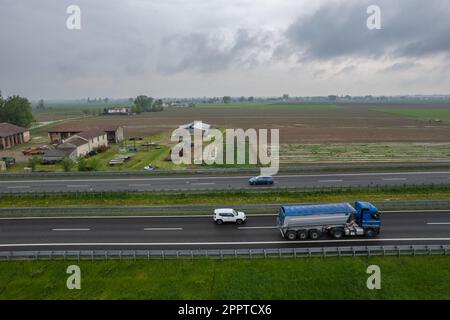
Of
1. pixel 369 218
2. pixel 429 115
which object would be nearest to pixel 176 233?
pixel 369 218

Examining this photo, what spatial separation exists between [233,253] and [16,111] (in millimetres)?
95526

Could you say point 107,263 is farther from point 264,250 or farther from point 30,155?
point 30,155

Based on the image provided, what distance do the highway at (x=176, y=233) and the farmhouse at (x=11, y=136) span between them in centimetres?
4956

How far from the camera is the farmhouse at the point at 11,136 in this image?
225ft

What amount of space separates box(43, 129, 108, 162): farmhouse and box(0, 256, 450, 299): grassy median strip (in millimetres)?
37036

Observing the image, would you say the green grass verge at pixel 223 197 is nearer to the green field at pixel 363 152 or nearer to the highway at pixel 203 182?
the highway at pixel 203 182

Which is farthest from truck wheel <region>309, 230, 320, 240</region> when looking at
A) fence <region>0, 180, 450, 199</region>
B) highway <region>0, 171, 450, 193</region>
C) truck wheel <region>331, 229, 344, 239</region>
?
highway <region>0, 171, 450, 193</region>

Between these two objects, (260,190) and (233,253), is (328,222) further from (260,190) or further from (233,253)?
(260,190)

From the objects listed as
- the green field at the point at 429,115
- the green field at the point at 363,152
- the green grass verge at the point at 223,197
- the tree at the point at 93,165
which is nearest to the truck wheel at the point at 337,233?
the green grass verge at the point at 223,197

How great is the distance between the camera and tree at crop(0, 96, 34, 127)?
8981cm

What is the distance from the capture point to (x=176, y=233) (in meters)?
25.5

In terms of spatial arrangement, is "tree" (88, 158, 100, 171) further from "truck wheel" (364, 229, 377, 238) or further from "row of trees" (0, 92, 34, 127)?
"row of trees" (0, 92, 34, 127)

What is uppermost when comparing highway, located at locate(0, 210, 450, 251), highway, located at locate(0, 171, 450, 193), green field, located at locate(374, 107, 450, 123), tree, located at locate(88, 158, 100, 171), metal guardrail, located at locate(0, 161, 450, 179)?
green field, located at locate(374, 107, 450, 123)
